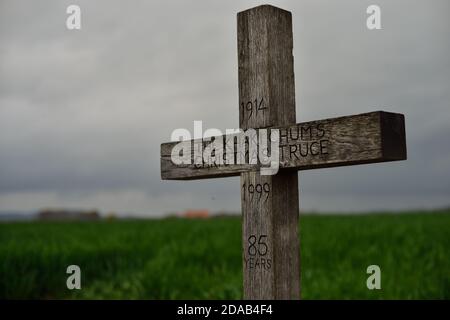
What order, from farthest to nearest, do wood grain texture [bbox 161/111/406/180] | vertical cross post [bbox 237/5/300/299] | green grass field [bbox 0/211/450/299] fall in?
green grass field [bbox 0/211/450/299] < vertical cross post [bbox 237/5/300/299] < wood grain texture [bbox 161/111/406/180]

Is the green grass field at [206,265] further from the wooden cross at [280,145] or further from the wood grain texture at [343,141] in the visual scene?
the wood grain texture at [343,141]

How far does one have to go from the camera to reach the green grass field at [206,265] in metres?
6.60

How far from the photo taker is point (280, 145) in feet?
10.5

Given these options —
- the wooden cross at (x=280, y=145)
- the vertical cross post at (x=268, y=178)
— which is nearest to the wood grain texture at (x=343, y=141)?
Result: the wooden cross at (x=280, y=145)

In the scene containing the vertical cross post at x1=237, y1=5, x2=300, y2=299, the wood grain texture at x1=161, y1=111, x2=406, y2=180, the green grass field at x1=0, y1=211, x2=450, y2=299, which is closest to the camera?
the wood grain texture at x1=161, y1=111, x2=406, y2=180

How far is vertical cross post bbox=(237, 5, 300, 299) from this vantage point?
10.5ft

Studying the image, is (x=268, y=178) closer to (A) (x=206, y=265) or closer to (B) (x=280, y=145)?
(B) (x=280, y=145)

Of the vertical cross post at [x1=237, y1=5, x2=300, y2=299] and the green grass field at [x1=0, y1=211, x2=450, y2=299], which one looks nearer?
the vertical cross post at [x1=237, y1=5, x2=300, y2=299]

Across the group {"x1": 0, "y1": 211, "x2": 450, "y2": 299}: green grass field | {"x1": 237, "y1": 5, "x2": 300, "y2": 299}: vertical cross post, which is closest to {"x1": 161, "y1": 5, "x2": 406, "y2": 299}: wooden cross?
{"x1": 237, "y1": 5, "x2": 300, "y2": 299}: vertical cross post

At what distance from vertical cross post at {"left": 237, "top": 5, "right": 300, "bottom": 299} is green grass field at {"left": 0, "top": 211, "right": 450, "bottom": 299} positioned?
2896mm

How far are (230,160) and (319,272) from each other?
436 cm

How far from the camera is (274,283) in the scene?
10.4ft

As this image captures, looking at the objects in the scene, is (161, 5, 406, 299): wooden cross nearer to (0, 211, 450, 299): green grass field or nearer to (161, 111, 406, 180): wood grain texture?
(161, 111, 406, 180): wood grain texture

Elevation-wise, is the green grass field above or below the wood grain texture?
below
